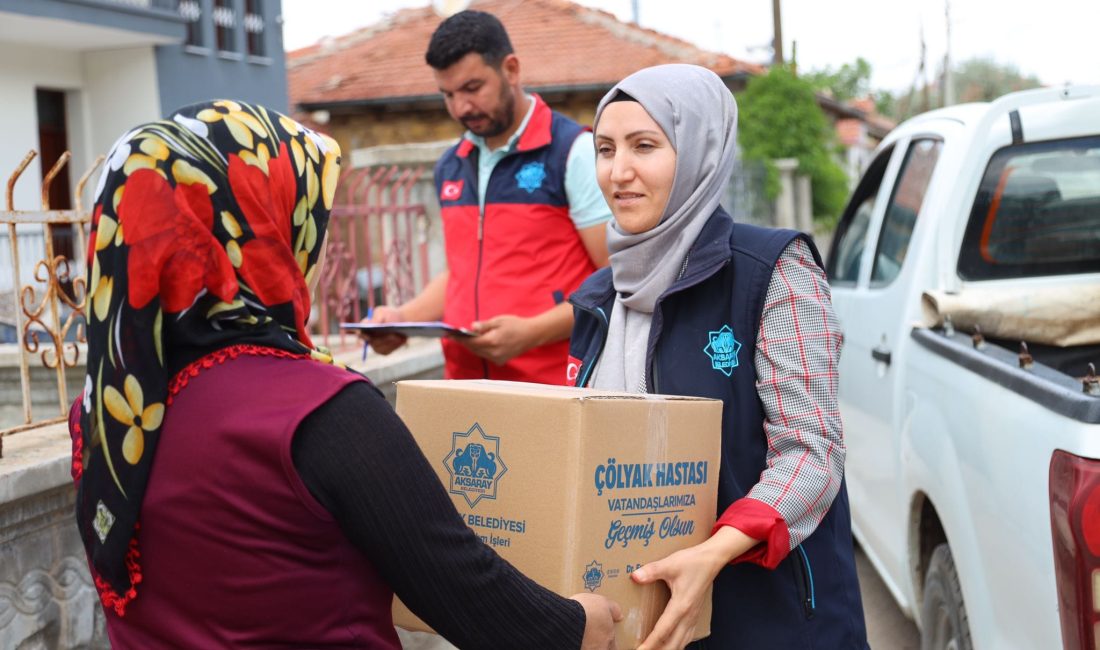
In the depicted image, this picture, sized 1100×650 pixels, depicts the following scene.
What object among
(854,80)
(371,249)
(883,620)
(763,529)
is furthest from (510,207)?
(854,80)

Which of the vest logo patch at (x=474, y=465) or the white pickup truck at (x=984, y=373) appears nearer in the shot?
the vest logo patch at (x=474, y=465)

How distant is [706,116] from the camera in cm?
208

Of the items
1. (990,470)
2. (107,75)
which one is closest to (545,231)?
(990,470)

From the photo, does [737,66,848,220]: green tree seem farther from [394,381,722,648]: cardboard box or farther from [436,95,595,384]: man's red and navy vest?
[394,381,722,648]: cardboard box

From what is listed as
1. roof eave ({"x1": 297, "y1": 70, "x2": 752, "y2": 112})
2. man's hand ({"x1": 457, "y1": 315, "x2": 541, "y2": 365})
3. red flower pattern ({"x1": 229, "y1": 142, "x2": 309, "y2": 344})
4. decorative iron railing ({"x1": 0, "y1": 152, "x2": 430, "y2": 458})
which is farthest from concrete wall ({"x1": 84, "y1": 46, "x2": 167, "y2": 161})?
red flower pattern ({"x1": 229, "y1": 142, "x2": 309, "y2": 344})

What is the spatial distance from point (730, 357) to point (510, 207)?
163 cm

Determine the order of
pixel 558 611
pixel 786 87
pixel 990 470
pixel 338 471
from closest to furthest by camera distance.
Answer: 1. pixel 338 471
2. pixel 558 611
3. pixel 990 470
4. pixel 786 87

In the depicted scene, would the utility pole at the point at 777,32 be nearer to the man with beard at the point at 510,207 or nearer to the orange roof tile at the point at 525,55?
the orange roof tile at the point at 525,55

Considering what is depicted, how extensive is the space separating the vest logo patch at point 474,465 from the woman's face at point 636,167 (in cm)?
51

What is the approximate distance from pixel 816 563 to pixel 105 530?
3.79 ft

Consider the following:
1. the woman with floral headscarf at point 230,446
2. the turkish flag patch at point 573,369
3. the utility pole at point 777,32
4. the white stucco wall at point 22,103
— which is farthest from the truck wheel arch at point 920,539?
the utility pole at point 777,32

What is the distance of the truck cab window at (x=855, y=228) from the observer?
4957 millimetres

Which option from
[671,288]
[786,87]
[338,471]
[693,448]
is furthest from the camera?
[786,87]

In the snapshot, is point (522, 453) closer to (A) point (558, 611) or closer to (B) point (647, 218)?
(A) point (558, 611)
